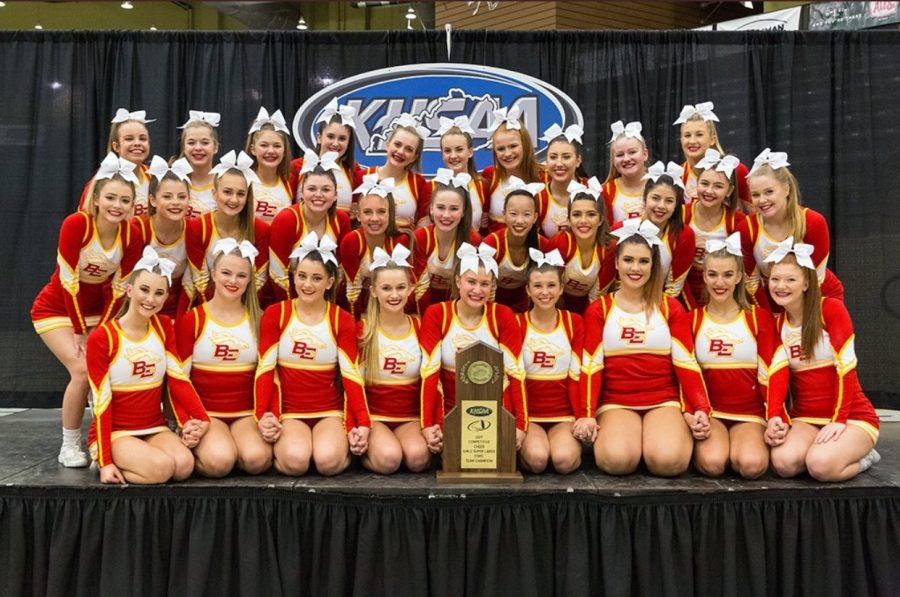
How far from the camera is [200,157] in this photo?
12.5ft

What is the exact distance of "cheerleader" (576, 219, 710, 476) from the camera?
319 centimetres

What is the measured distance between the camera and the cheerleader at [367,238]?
3539 mm

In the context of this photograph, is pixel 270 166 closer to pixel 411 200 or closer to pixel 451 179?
pixel 411 200

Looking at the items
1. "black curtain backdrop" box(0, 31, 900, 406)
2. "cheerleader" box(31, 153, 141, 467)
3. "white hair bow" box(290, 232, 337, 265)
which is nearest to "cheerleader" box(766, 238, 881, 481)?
"white hair bow" box(290, 232, 337, 265)

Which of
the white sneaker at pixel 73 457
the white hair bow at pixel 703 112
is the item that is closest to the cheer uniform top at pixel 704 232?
the white hair bow at pixel 703 112

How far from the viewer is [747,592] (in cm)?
279

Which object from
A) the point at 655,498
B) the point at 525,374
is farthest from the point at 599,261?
the point at 655,498

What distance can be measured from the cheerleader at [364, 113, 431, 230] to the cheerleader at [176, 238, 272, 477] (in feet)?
3.35

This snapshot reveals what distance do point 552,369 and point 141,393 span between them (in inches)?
67.7

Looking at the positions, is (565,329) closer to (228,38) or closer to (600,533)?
(600,533)

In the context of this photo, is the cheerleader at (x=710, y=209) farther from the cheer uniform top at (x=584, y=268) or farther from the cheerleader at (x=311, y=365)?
the cheerleader at (x=311, y=365)

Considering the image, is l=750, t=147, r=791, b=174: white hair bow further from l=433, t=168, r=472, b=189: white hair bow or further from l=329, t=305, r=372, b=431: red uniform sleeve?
l=329, t=305, r=372, b=431: red uniform sleeve

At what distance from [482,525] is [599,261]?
1441 mm

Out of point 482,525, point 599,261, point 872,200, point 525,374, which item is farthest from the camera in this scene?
point 872,200
